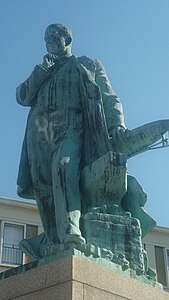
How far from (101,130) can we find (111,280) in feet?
6.23

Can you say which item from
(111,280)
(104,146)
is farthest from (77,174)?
(111,280)

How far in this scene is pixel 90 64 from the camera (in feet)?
25.6

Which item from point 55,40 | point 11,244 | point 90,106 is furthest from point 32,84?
point 11,244

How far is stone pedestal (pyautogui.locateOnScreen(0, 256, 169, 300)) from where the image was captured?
5406mm

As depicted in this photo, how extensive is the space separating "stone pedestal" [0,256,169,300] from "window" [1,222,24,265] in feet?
82.6

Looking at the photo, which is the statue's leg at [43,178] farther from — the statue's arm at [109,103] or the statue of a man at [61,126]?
the statue's arm at [109,103]

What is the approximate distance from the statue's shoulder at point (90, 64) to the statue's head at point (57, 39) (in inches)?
9.5

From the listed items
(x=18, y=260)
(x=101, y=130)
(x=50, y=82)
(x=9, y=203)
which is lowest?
(x=18, y=260)

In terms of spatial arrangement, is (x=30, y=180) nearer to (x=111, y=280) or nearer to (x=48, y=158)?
(x=48, y=158)

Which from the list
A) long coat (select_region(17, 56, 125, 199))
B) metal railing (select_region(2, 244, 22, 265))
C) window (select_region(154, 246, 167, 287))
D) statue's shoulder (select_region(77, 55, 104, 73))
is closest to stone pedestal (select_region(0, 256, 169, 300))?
long coat (select_region(17, 56, 125, 199))

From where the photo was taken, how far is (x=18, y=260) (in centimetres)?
3095

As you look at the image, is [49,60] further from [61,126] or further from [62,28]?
[61,126]

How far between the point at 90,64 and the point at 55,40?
0.57 metres

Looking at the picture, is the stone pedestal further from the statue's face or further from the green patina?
the statue's face
